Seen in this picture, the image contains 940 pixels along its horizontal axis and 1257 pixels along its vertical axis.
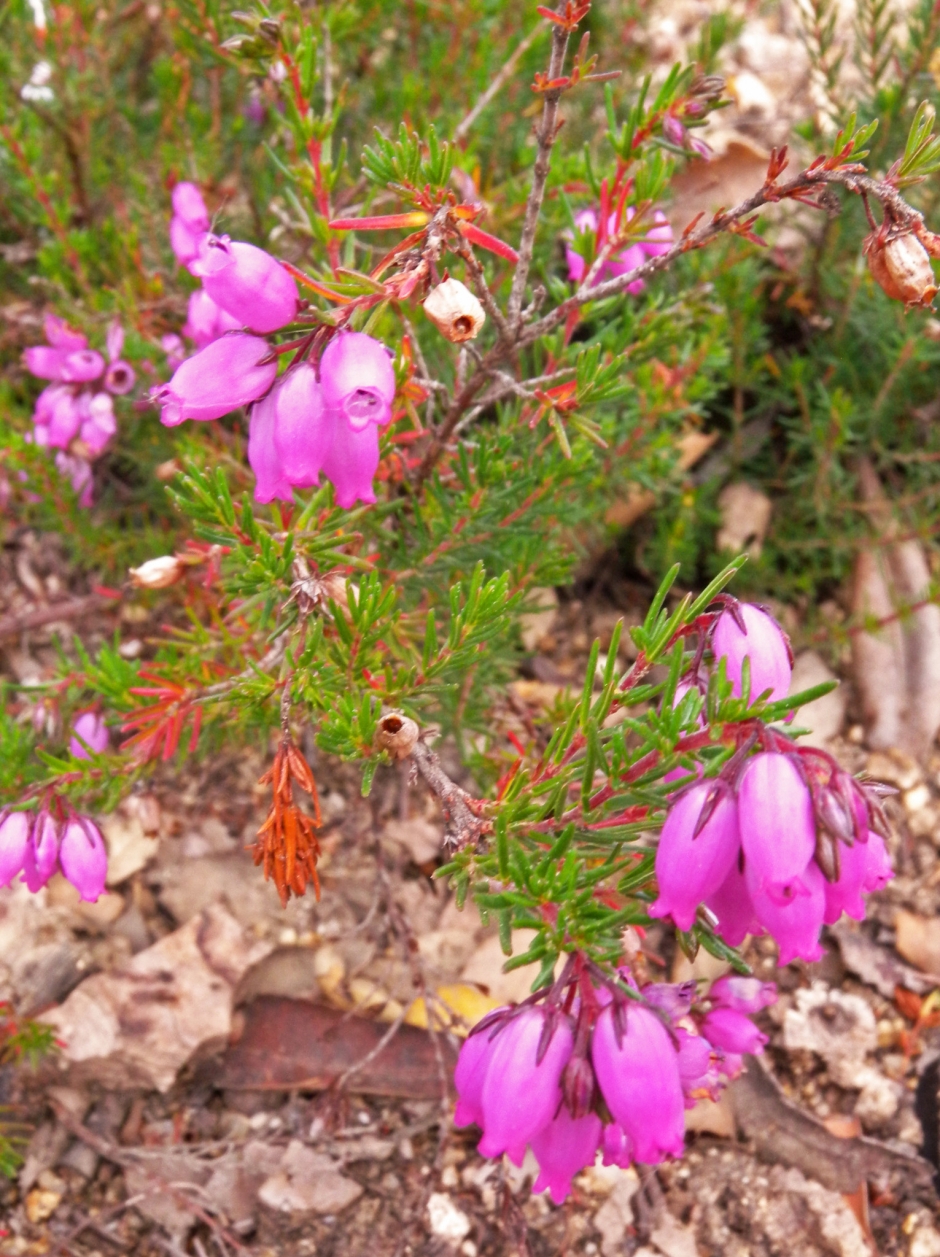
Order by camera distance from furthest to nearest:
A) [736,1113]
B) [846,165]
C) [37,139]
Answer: [37,139]
[736,1113]
[846,165]

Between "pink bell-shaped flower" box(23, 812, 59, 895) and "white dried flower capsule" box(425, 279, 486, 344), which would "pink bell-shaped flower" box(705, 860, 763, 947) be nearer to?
"white dried flower capsule" box(425, 279, 486, 344)

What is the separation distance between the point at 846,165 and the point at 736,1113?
98.9 inches

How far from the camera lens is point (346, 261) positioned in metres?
2.08

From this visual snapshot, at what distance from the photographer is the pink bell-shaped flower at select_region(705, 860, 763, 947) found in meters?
1.41

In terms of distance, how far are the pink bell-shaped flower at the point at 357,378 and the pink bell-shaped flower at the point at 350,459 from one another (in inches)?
2.2

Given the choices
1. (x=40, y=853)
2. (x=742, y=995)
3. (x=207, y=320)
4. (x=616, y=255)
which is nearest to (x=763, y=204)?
(x=616, y=255)

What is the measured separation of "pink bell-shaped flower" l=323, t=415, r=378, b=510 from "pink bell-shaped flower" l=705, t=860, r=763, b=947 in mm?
829

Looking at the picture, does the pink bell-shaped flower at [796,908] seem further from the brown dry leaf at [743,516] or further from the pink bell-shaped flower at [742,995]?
the brown dry leaf at [743,516]

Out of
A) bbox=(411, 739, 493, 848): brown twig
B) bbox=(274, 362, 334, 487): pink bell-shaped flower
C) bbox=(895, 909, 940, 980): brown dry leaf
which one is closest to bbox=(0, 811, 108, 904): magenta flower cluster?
bbox=(411, 739, 493, 848): brown twig

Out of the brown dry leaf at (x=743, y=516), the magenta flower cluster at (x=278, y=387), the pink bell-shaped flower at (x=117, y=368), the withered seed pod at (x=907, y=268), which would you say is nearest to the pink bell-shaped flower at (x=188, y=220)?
the pink bell-shaped flower at (x=117, y=368)

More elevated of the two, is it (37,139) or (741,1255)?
(37,139)

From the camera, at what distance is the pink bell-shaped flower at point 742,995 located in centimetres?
228

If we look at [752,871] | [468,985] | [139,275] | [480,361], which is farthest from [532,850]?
[139,275]

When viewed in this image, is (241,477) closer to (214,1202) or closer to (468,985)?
(468,985)
